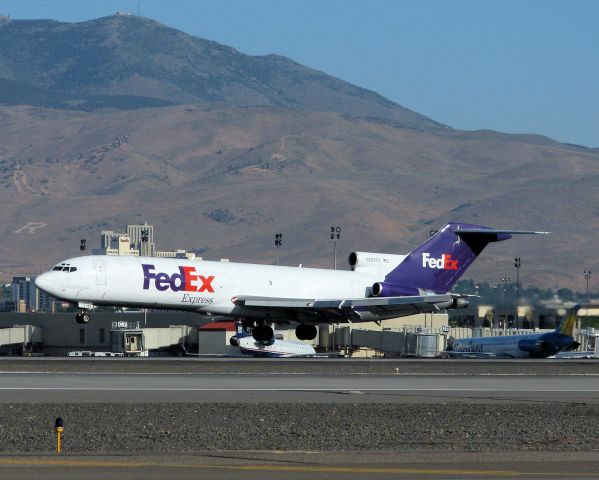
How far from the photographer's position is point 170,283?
75562 mm

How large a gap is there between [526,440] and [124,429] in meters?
10.3

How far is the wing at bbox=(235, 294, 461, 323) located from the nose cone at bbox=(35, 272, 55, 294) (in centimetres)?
1069

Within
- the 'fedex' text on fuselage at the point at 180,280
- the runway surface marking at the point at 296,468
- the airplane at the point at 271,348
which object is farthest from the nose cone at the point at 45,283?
the runway surface marking at the point at 296,468

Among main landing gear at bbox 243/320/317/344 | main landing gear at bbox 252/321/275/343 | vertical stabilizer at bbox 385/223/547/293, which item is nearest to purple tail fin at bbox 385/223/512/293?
vertical stabilizer at bbox 385/223/547/293

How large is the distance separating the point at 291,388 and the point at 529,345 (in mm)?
46072

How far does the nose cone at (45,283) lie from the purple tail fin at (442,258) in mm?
22017

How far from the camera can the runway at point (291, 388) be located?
45.2m

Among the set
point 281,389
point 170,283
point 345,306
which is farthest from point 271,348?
point 281,389

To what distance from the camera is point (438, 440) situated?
3394cm

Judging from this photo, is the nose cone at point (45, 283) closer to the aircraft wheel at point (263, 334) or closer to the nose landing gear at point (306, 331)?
the aircraft wheel at point (263, 334)

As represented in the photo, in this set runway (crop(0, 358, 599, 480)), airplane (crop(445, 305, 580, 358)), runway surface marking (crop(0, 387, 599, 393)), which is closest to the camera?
runway (crop(0, 358, 599, 480))

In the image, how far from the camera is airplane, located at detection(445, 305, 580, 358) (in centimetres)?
9194

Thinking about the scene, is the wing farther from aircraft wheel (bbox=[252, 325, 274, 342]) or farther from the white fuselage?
aircraft wheel (bbox=[252, 325, 274, 342])

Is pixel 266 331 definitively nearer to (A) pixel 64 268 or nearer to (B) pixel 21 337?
(A) pixel 64 268
